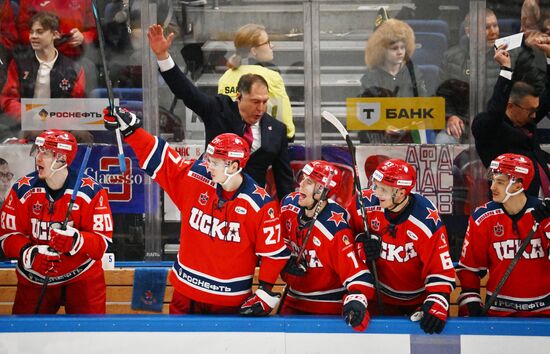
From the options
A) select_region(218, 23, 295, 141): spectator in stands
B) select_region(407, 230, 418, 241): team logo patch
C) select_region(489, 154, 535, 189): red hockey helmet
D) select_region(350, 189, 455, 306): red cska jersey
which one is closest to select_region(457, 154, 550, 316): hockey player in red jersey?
select_region(489, 154, 535, 189): red hockey helmet

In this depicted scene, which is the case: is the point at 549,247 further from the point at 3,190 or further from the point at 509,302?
the point at 3,190

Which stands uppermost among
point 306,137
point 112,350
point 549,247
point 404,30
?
point 404,30

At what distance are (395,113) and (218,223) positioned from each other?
181cm

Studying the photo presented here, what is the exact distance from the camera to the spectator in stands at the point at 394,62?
5883 millimetres

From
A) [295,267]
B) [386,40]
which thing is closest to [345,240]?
[295,267]

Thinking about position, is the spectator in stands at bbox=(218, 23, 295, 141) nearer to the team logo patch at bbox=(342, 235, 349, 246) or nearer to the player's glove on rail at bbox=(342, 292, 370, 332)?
the team logo patch at bbox=(342, 235, 349, 246)

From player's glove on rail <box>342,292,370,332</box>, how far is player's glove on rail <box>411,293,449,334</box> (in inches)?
8.0

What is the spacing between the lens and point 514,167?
4.55 m

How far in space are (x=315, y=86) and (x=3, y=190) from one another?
1910mm

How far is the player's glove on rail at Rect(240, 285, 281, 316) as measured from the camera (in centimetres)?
434

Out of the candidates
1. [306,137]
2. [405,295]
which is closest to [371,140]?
[306,137]

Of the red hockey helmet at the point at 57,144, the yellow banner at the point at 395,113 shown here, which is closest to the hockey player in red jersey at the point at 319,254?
the red hockey helmet at the point at 57,144

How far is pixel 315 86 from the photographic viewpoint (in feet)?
19.5

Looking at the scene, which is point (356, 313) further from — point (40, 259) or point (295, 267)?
point (40, 259)
